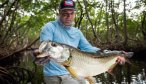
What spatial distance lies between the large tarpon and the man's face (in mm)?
643

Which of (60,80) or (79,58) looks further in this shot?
(60,80)

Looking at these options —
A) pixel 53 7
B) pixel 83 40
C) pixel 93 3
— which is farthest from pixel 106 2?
pixel 83 40

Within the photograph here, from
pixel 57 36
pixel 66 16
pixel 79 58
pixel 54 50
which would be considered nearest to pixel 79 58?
pixel 79 58

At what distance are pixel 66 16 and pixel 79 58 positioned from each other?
0.81 m

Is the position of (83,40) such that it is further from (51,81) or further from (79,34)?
(51,81)

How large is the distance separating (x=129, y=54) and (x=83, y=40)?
91cm

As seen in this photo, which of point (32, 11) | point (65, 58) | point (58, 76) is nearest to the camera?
point (65, 58)

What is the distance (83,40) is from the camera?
16.2 ft

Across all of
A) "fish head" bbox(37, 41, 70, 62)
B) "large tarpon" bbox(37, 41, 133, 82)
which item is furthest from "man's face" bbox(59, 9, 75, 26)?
"fish head" bbox(37, 41, 70, 62)

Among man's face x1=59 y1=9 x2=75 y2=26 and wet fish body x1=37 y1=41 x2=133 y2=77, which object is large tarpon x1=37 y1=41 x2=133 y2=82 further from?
man's face x1=59 y1=9 x2=75 y2=26

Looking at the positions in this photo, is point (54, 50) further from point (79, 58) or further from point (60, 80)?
point (60, 80)

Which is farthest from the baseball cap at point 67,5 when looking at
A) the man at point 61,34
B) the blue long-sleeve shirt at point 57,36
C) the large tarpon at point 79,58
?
the large tarpon at point 79,58

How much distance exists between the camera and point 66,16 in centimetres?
454

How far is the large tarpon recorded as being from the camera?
11.9 feet
